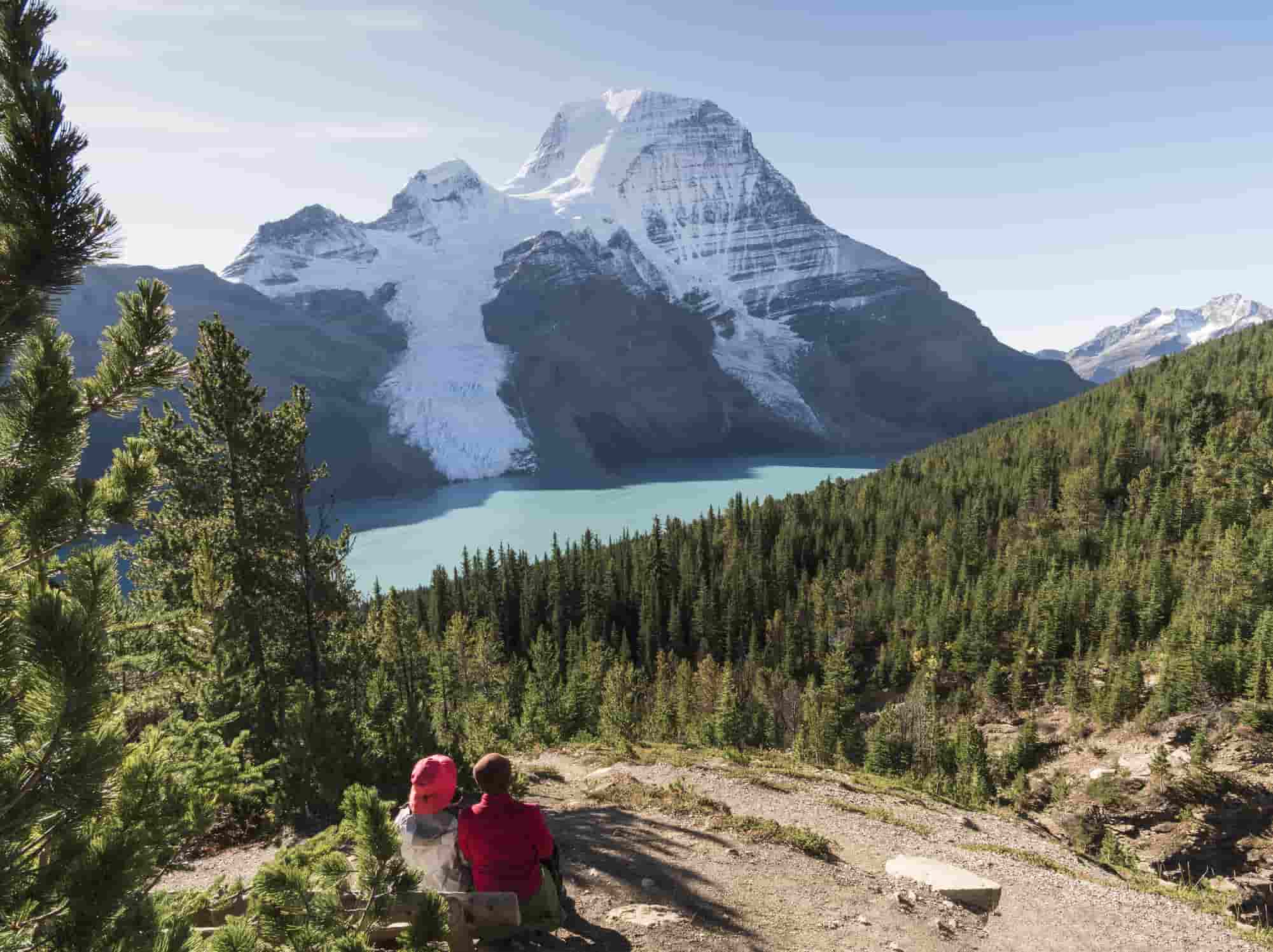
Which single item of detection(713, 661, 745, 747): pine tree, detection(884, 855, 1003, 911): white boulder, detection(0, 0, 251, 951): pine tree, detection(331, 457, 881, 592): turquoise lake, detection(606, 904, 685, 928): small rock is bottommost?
detection(331, 457, 881, 592): turquoise lake

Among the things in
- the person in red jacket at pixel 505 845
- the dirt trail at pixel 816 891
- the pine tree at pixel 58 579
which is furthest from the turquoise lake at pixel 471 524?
the pine tree at pixel 58 579

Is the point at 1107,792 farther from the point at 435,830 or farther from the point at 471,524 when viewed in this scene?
the point at 471,524

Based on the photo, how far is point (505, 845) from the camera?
18.0ft

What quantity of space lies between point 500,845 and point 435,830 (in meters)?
0.54

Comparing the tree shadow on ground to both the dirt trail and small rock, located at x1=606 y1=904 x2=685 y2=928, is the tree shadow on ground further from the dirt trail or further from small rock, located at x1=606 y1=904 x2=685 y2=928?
small rock, located at x1=606 y1=904 x2=685 y2=928

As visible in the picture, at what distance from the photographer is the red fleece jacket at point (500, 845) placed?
17.8 feet

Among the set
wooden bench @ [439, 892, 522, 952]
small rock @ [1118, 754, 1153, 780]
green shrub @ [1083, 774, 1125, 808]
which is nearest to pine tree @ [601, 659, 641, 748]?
wooden bench @ [439, 892, 522, 952]

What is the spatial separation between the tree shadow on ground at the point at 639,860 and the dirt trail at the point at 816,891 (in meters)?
0.02

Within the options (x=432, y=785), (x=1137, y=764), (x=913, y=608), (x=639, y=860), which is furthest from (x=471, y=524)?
(x=432, y=785)

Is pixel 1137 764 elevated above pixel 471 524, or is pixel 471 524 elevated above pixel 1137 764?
pixel 1137 764

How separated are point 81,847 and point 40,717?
92 cm

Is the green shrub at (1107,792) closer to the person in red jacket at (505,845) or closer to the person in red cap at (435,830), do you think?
the person in red jacket at (505,845)

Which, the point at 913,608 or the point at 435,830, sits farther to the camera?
the point at 913,608

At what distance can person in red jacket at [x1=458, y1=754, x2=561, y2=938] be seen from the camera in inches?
213
